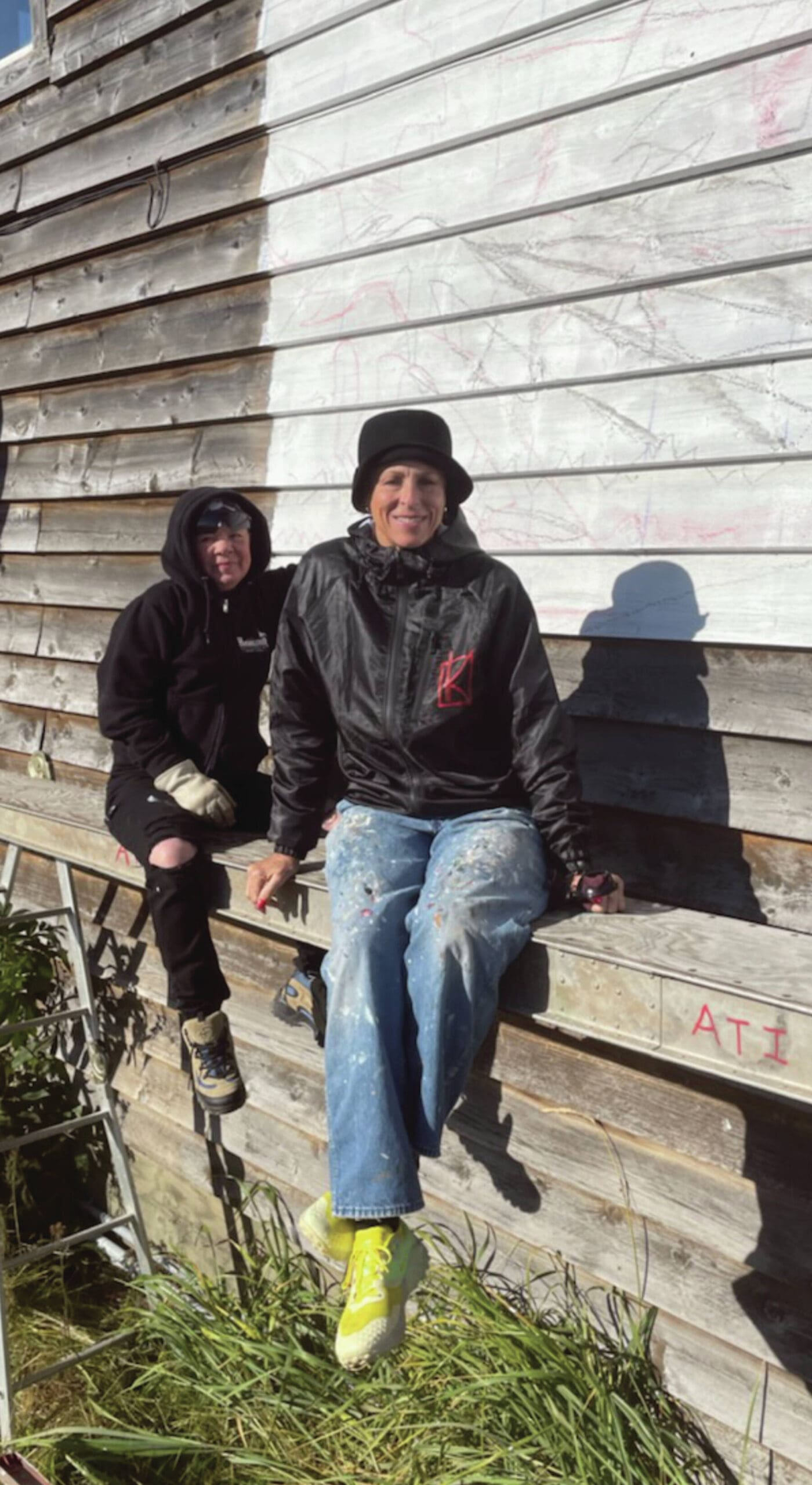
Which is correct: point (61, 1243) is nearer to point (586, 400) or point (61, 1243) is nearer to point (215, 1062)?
point (215, 1062)

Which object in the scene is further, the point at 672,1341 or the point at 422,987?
the point at 672,1341

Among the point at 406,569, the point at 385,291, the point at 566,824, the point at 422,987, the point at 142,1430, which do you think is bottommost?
the point at 142,1430

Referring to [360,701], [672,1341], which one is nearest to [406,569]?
[360,701]

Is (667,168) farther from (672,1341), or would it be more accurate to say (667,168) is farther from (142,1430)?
(142,1430)

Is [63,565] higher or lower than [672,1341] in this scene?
higher

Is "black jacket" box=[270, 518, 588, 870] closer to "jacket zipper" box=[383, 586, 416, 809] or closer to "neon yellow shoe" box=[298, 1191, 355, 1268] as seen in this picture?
"jacket zipper" box=[383, 586, 416, 809]

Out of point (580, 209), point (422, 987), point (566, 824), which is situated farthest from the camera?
point (580, 209)

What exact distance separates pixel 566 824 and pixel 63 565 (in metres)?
3.00

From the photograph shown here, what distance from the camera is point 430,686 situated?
2738 mm

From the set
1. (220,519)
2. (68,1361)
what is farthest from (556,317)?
(68,1361)

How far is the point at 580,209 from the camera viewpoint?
292cm

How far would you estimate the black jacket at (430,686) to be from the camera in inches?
103

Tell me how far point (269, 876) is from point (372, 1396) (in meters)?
1.46

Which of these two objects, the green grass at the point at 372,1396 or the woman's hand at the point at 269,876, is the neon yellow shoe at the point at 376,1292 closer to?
the green grass at the point at 372,1396
